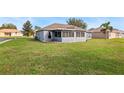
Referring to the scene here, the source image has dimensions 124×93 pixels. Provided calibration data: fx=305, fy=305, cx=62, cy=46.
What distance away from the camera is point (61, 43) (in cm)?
666

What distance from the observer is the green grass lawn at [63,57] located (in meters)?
6.36

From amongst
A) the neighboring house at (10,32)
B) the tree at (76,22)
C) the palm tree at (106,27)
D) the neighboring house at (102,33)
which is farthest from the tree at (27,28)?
the palm tree at (106,27)

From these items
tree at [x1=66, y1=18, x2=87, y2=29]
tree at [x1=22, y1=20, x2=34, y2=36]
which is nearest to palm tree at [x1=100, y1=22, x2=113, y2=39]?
tree at [x1=66, y1=18, x2=87, y2=29]

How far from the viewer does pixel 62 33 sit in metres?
6.70

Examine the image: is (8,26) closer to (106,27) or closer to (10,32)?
(10,32)

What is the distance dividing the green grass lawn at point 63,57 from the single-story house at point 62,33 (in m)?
0.14

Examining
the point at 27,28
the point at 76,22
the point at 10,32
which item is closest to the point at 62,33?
the point at 76,22

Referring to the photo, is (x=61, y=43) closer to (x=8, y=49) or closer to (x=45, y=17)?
(x=45, y=17)

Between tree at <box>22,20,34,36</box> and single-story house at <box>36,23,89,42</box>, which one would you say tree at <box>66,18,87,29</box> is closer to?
single-story house at <box>36,23,89,42</box>

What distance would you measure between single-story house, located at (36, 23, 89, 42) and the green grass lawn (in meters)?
0.14

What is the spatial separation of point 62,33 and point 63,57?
0.56 metres

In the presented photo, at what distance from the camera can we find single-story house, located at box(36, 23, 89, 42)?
6661 millimetres
